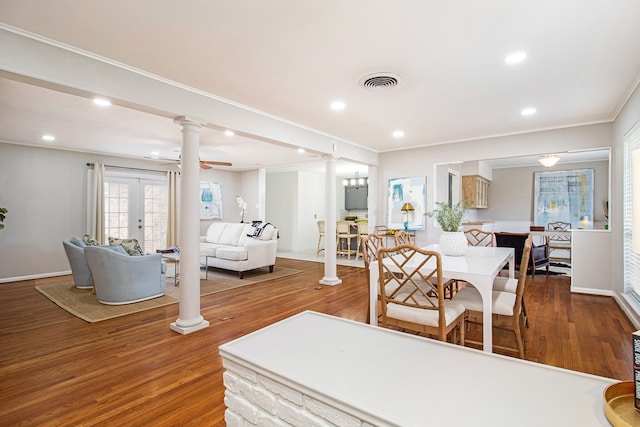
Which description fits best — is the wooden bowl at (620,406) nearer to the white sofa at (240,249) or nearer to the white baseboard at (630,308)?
the white baseboard at (630,308)

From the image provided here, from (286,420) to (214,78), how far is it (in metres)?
2.95

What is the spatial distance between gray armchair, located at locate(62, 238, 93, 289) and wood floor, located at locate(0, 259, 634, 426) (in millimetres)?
528

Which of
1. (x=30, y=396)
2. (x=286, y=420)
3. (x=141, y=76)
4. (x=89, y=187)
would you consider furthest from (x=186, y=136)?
(x=89, y=187)

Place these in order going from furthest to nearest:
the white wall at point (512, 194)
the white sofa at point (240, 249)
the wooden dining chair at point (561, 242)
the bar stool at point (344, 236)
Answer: the white wall at point (512, 194) → the bar stool at point (344, 236) → the wooden dining chair at point (561, 242) → the white sofa at point (240, 249)

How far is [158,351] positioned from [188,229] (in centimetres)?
115

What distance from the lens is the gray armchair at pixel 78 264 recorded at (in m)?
4.82

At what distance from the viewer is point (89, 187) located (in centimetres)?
645

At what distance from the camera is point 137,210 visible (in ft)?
24.2

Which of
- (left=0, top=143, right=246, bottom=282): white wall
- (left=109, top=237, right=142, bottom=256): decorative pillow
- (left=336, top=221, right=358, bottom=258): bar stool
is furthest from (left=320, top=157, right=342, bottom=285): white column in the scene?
(left=0, top=143, right=246, bottom=282): white wall

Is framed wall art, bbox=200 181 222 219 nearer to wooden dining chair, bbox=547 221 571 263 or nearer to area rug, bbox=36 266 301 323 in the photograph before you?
area rug, bbox=36 266 301 323

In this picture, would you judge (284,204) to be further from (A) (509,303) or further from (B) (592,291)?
(A) (509,303)

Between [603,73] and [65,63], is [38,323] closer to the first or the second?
[65,63]

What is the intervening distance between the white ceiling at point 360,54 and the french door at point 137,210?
2599mm

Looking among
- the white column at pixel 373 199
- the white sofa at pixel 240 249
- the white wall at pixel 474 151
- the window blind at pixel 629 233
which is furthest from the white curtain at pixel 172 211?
the window blind at pixel 629 233
